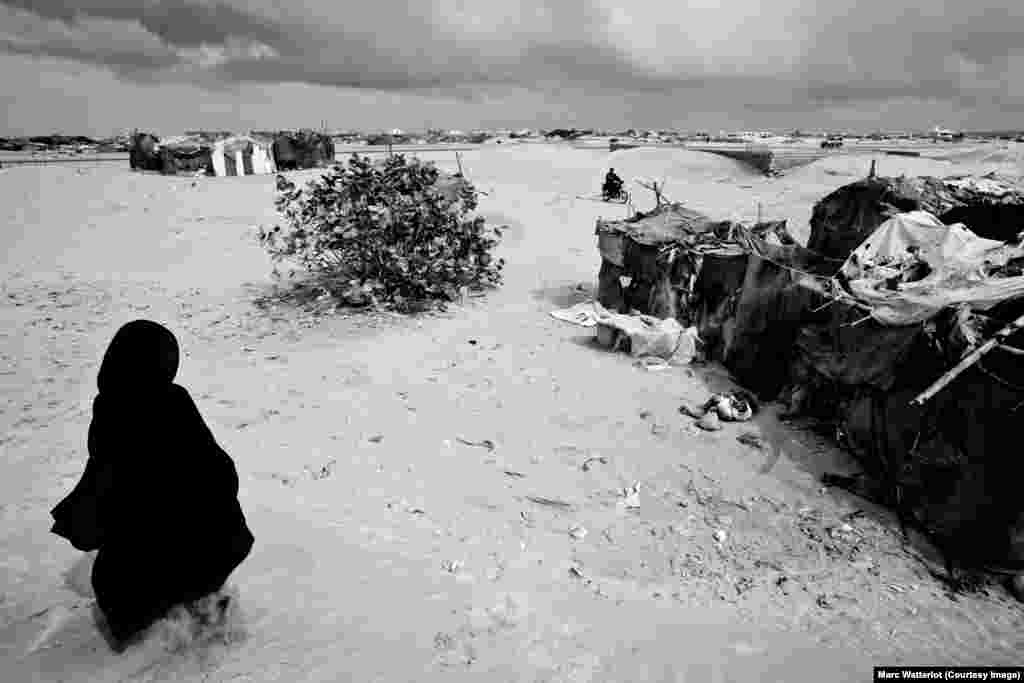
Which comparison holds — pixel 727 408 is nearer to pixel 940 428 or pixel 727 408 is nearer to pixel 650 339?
pixel 650 339

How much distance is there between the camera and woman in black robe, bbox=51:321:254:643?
1996 millimetres

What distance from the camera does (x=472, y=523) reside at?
3416 mm

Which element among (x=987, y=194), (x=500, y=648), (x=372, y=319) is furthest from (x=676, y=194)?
(x=500, y=648)

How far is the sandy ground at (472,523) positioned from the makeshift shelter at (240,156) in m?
16.0

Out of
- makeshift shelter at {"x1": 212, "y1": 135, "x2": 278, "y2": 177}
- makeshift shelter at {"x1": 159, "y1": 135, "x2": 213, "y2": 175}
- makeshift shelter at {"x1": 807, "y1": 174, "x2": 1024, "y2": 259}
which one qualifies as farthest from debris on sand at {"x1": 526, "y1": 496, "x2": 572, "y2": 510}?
makeshift shelter at {"x1": 159, "y1": 135, "x2": 213, "y2": 175}

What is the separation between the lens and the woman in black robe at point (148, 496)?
200cm

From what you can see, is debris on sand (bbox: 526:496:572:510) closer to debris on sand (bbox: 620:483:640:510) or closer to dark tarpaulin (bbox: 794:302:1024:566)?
debris on sand (bbox: 620:483:640:510)

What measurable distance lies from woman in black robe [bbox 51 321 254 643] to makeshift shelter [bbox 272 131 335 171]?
79.3ft

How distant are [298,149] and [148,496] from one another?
2453 cm

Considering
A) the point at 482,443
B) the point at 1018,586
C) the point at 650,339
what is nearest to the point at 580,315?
the point at 650,339

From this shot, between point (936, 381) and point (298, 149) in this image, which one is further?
point (298, 149)

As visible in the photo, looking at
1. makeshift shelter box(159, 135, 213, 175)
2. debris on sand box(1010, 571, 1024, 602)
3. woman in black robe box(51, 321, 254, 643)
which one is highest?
makeshift shelter box(159, 135, 213, 175)

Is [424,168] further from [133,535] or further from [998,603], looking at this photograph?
[998,603]

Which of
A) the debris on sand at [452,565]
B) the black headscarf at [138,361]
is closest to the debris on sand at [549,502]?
the debris on sand at [452,565]
